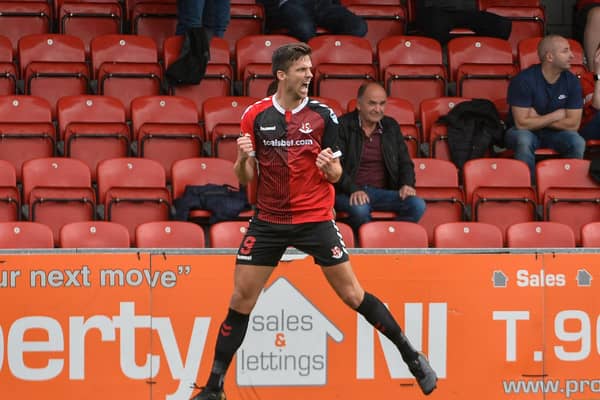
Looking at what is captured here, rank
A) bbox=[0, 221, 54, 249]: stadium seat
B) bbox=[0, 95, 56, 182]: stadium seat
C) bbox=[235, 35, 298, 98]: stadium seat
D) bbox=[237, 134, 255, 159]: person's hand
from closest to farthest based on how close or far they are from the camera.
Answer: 1. bbox=[237, 134, 255, 159]: person's hand
2. bbox=[0, 221, 54, 249]: stadium seat
3. bbox=[0, 95, 56, 182]: stadium seat
4. bbox=[235, 35, 298, 98]: stadium seat

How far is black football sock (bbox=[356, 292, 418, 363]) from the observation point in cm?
775

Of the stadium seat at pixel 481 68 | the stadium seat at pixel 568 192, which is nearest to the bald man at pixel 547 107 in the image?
the stadium seat at pixel 568 192

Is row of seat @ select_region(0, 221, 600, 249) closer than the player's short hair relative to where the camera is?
No

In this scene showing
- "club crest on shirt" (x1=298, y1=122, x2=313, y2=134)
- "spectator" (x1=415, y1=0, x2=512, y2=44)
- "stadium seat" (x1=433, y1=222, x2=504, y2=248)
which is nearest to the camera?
"club crest on shirt" (x1=298, y1=122, x2=313, y2=134)

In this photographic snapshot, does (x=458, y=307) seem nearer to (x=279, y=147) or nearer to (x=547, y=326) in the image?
(x=547, y=326)

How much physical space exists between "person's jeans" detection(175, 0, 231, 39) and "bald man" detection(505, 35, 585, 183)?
2.63 meters

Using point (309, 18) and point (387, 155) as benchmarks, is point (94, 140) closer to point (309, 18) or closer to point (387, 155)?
point (387, 155)

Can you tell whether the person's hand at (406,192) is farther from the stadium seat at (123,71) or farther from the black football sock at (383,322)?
the stadium seat at (123,71)

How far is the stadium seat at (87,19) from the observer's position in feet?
40.3

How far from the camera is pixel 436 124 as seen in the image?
37.4ft

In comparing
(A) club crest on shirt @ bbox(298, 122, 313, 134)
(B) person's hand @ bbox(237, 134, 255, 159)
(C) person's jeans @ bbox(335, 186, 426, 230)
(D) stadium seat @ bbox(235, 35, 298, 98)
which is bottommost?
(C) person's jeans @ bbox(335, 186, 426, 230)

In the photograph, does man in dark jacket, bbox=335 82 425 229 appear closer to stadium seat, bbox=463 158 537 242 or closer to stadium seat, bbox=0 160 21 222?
stadium seat, bbox=463 158 537 242

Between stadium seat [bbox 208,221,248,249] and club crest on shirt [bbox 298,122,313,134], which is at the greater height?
club crest on shirt [bbox 298,122,313,134]

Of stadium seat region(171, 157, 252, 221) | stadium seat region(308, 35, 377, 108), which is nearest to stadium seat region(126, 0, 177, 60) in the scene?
stadium seat region(308, 35, 377, 108)
